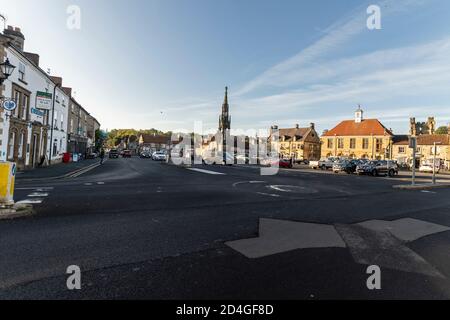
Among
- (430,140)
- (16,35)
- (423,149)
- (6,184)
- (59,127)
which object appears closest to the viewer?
(6,184)

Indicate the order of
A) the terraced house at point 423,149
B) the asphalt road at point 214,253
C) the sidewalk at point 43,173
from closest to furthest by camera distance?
the asphalt road at point 214,253 < the sidewalk at point 43,173 < the terraced house at point 423,149

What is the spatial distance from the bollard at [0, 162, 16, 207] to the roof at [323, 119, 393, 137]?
7473 cm

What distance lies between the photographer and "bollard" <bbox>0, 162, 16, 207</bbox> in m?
7.52

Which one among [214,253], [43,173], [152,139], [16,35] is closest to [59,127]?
[16,35]

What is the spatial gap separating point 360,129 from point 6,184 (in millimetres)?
76793

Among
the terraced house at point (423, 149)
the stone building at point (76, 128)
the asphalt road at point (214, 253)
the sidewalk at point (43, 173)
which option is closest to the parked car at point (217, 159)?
the stone building at point (76, 128)

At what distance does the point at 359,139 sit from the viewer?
70625mm

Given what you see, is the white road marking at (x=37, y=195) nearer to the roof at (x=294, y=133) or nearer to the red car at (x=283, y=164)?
the red car at (x=283, y=164)

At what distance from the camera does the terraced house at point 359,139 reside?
67.8m

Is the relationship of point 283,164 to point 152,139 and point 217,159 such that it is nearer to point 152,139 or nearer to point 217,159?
point 217,159

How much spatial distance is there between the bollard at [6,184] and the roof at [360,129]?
2942 inches

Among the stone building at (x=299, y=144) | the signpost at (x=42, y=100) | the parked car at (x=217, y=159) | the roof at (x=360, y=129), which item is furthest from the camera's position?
the stone building at (x=299, y=144)

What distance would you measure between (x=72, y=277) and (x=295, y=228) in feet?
15.8

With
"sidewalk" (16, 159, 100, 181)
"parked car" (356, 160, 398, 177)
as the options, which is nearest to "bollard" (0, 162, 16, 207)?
"sidewalk" (16, 159, 100, 181)
